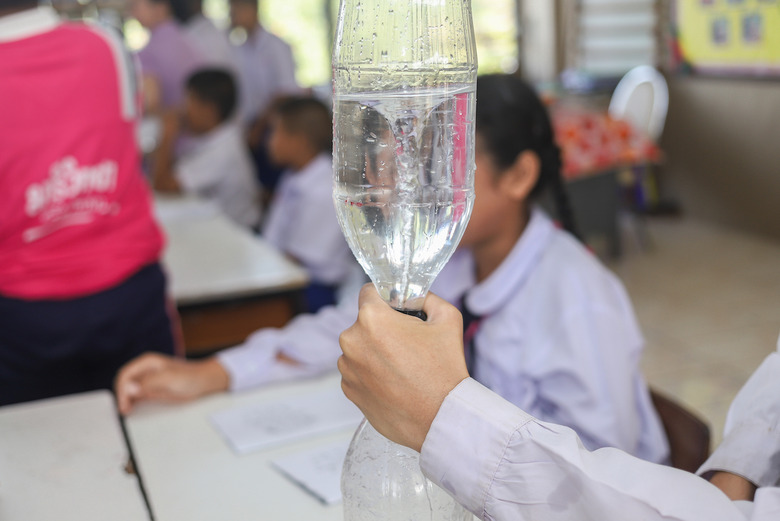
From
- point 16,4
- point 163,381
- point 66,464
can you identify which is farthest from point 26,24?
point 66,464

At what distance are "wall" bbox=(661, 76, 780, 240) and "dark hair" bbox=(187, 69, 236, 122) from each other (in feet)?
11.0

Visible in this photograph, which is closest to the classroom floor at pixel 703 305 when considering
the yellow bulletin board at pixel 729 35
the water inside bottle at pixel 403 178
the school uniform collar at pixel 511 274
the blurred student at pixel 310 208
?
the yellow bulletin board at pixel 729 35

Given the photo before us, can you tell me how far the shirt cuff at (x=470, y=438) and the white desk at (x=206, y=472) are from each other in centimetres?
38

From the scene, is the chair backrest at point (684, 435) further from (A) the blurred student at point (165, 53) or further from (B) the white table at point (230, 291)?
(A) the blurred student at point (165, 53)

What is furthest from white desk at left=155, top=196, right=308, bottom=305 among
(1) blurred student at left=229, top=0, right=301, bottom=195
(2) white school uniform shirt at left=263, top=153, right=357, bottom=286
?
(1) blurred student at left=229, top=0, right=301, bottom=195

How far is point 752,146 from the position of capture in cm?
517

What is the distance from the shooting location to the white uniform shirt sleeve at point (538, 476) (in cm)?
59

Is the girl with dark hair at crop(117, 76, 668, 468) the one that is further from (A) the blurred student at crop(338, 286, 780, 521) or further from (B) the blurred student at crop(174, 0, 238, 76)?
(B) the blurred student at crop(174, 0, 238, 76)

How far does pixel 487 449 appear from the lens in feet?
1.97

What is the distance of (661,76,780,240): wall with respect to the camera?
504cm

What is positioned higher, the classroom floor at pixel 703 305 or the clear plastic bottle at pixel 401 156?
the clear plastic bottle at pixel 401 156

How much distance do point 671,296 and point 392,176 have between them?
378 cm

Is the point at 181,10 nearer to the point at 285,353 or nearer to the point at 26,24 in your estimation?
the point at 26,24

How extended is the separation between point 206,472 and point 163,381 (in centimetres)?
28
